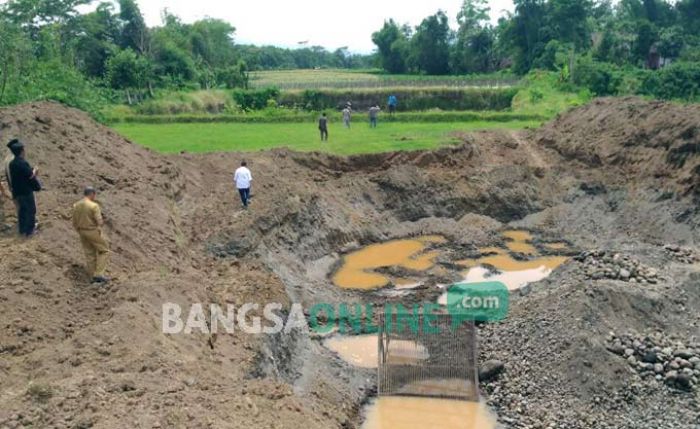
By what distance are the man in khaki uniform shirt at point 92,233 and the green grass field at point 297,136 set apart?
1415 centimetres

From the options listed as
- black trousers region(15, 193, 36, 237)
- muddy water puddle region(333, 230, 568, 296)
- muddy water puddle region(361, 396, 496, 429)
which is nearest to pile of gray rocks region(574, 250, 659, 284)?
muddy water puddle region(333, 230, 568, 296)

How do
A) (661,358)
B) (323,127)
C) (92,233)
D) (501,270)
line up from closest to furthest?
(92,233) < (661,358) < (501,270) < (323,127)

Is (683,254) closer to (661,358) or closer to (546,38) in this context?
(661,358)

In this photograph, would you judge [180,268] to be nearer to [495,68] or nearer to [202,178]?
[202,178]

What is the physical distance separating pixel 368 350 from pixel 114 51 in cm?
3964

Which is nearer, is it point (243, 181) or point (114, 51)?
point (243, 181)

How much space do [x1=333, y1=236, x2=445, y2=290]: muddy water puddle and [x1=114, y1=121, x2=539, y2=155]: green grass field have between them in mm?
5330

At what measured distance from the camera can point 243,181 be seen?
61.6ft

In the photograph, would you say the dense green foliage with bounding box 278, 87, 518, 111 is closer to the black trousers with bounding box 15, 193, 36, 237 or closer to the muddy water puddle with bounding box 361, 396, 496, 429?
the muddy water puddle with bounding box 361, 396, 496, 429

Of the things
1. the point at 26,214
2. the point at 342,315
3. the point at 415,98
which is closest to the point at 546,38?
the point at 415,98

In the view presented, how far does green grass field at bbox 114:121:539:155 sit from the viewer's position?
2662 centimetres

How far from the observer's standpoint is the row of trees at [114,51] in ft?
89.8

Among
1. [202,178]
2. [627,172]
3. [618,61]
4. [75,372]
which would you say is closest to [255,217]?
[202,178]

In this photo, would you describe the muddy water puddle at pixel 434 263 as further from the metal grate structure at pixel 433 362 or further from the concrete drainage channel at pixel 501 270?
the metal grate structure at pixel 433 362
